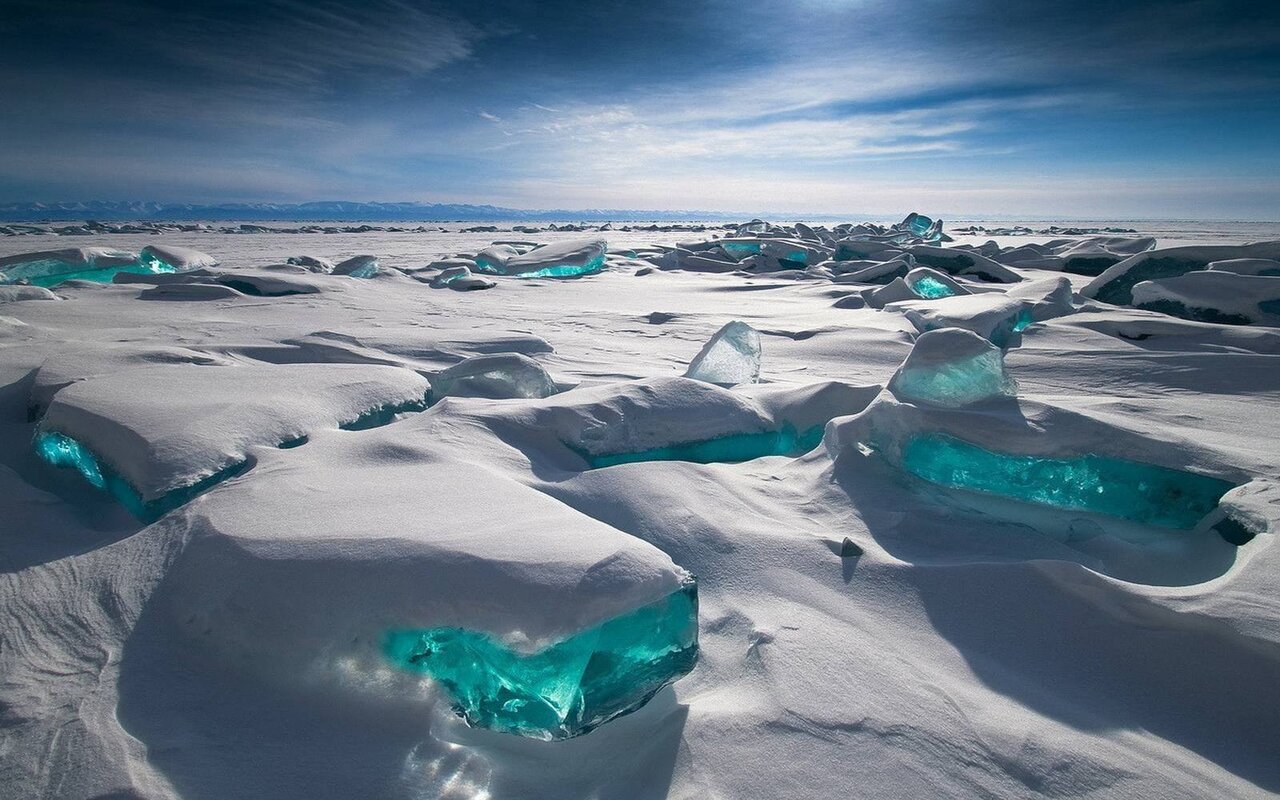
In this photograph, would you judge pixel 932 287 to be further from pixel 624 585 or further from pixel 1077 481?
pixel 624 585

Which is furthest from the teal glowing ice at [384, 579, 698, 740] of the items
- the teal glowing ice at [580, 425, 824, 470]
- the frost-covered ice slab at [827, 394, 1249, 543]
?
the frost-covered ice slab at [827, 394, 1249, 543]

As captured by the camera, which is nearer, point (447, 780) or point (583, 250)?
point (447, 780)

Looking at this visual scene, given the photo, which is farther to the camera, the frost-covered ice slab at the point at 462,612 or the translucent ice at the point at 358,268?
the translucent ice at the point at 358,268

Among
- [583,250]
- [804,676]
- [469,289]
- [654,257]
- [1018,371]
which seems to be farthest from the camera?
[654,257]

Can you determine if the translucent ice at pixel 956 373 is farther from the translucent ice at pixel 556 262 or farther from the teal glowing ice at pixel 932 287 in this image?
→ the translucent ice at pixel 556 262

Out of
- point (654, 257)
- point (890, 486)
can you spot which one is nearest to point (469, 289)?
point (654, 257)

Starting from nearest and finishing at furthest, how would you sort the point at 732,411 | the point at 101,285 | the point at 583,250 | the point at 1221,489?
the point at 1221,489, the point at 732,411, the point at 101,285, the point at 583,250

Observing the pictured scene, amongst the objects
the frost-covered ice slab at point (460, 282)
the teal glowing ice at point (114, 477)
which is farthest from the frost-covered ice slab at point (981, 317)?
the frost-covered ice slab at point (460, 282)

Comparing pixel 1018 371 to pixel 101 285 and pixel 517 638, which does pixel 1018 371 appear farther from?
pixel 101 285
